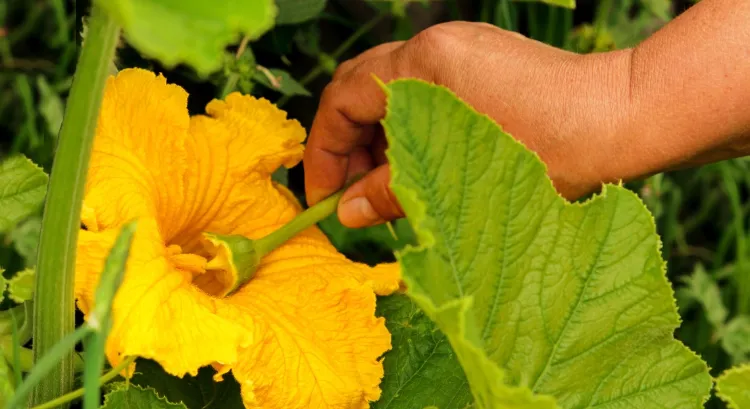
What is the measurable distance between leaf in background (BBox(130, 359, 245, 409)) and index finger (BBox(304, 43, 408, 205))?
36 cm

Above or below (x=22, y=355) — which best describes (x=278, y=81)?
above

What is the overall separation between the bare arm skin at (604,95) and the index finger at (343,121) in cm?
3

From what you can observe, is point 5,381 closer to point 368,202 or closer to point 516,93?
point 368,202

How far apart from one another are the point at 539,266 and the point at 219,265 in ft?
1.20

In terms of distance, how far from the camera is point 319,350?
93cm

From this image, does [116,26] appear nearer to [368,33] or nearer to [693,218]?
[368,33]


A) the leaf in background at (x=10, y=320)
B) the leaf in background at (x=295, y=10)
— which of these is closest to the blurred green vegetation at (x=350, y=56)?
the leaf in background at (x=295, y=10)

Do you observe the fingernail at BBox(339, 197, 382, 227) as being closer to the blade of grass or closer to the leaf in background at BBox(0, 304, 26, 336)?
the leaf in background at BBox(0, 304, 26, 336)

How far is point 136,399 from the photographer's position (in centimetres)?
83

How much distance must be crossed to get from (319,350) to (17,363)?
0.97ft

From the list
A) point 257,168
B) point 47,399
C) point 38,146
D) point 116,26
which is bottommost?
point 47,399

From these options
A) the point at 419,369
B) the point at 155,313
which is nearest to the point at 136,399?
the point at 155,313

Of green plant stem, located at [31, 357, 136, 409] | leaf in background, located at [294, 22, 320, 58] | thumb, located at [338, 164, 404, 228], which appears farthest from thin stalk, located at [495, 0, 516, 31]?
green plant stem, located at [31, 357, 136, 409]

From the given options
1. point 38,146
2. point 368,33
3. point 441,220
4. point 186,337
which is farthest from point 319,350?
point 368,33
